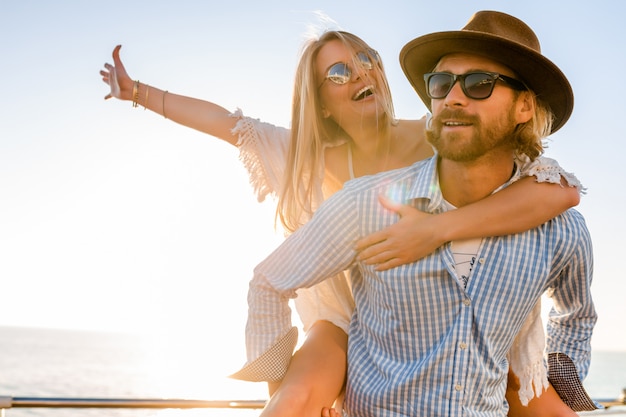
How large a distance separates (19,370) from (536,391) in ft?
197

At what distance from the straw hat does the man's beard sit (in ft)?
0.63

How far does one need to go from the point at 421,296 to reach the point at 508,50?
2.76 ft

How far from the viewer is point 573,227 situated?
2.54m

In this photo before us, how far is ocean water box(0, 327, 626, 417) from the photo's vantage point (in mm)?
42719

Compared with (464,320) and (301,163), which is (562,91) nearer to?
(464,320)

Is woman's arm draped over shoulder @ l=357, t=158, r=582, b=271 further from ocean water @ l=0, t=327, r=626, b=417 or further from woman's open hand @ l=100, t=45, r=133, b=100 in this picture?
ocean water @ l=0, t=327, r=626, b=417

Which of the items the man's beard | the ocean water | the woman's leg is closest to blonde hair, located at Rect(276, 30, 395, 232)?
the woman's leg

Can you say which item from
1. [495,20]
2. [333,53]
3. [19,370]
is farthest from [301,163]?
[19,370]

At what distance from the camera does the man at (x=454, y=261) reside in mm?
2422

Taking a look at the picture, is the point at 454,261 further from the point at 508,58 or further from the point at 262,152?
the point at 262,152

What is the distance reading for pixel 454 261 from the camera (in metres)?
2.47

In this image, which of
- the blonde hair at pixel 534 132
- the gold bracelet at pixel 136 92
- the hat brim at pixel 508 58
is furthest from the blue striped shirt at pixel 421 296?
the gold bracelet at pixel 136 92

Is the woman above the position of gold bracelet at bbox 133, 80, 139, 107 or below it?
below

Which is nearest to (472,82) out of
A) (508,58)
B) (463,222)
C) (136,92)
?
(508,58)
